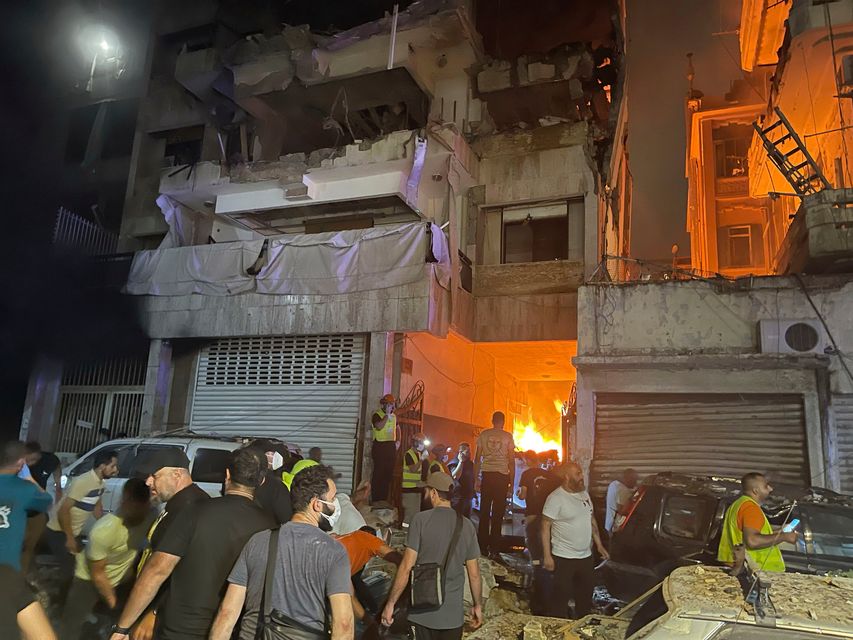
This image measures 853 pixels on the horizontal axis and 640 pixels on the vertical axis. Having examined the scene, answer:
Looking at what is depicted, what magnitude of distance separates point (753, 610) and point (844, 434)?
8108mm

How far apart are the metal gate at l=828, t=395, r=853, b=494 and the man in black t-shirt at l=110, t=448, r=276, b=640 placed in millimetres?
9348

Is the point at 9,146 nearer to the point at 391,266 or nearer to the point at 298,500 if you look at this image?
the point at 391,266

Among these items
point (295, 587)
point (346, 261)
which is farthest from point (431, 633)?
point (346, 261)

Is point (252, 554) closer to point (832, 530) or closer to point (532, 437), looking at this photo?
point (832, 530)

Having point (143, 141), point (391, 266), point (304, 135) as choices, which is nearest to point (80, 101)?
point (143, 141)

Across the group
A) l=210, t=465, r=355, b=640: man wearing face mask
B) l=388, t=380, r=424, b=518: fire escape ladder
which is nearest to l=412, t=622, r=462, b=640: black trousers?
l=210, t=465, r=355, b=640: man wearing face mask

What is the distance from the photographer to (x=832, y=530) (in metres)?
5.96

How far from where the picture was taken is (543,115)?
1520 centimetres

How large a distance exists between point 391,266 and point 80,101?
14.9 metres

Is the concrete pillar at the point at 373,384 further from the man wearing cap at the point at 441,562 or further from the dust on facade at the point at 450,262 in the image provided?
the man wearing cap at the point at 441,562

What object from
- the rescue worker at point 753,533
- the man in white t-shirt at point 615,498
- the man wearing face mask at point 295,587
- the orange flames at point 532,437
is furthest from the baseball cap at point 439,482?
the orange flames at point 532,437

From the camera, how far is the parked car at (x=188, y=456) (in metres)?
8.48

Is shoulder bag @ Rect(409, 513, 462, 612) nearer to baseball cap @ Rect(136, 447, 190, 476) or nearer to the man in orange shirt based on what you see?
the man in orange shirt

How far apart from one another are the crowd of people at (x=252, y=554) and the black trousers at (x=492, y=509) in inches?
61.0
